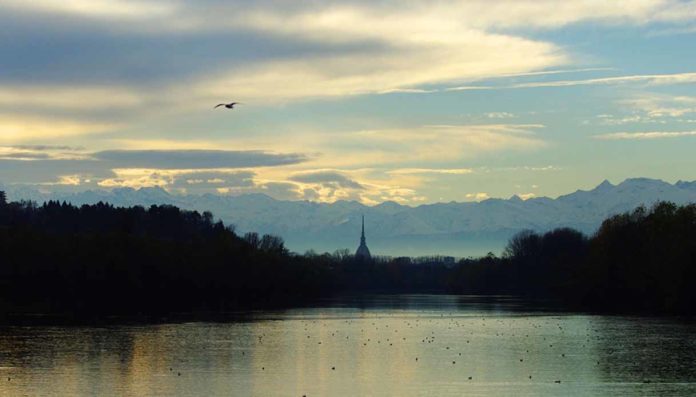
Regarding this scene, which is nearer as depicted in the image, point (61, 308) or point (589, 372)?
point (589, 372)

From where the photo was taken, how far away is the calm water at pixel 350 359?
54406 mm

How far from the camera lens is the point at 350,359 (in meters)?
69.5

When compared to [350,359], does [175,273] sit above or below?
above

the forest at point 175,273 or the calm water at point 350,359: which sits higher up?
the forest at point 175,273

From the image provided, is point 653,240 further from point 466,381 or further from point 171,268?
point 466,381

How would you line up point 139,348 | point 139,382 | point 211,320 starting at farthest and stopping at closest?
point 211,320 < point 139,348 < point 139,382

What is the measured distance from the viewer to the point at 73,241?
149750 millimetres

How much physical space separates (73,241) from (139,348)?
79010 mm

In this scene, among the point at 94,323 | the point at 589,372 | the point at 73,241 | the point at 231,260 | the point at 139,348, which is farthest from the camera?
the point at 231,260

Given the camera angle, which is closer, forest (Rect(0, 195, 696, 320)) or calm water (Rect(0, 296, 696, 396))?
calm water (Rect(0, 296, 696, 396))

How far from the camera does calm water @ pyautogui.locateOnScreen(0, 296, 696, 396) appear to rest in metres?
54.4

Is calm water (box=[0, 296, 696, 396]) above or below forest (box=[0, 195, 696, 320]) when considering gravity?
below

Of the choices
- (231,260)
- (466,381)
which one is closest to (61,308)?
(231,260)

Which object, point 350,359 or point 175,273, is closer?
point 350,359
